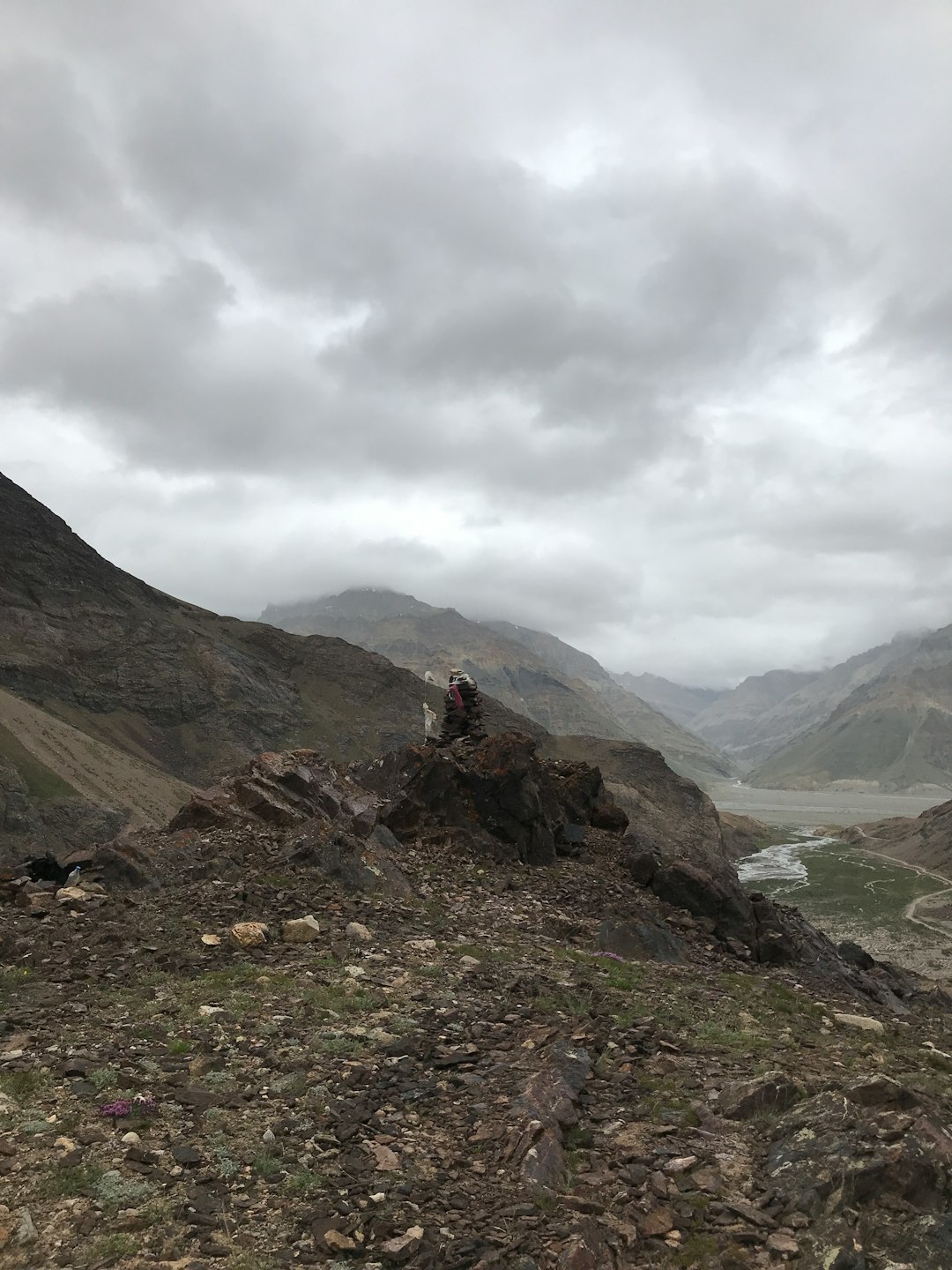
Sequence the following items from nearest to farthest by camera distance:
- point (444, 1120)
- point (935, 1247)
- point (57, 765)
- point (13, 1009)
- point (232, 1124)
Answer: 1. point (935, 1247)
2. point (232, 1124)
3. point (444, 1120)
4. point (13, 1009)
5. point (57, 765)

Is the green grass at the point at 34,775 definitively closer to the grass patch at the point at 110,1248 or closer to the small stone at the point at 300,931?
the small stone at the point at 300,931

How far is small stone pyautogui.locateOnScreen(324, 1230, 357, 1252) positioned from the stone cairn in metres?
29.2

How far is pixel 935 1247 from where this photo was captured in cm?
646

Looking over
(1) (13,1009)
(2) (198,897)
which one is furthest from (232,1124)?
(2) (198,897)

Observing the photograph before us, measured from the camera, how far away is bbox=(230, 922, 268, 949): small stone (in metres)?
15.6

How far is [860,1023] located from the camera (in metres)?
15.3

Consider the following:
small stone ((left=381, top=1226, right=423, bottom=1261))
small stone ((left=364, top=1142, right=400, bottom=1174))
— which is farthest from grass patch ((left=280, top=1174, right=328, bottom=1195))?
small stone ((left=381, top=1226, right=423, bottom=1261))

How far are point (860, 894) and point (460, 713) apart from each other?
103 meters

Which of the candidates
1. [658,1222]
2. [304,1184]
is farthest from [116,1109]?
[658,1222]

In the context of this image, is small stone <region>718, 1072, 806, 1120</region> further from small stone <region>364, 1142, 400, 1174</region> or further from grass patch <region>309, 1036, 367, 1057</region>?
grass patch <region>309, 1036, 367, 1057</region>

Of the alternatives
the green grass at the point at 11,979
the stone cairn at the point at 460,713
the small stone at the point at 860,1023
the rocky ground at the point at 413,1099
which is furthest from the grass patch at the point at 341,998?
the stone cairn at the point at 460,713

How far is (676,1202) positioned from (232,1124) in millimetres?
5091

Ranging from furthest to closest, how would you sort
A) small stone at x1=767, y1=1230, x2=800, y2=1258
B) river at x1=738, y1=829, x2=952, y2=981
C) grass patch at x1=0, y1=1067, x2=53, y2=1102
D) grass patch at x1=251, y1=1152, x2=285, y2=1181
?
river at x1=738, y1=829, x2=952, y2=981, grass patch at x1=0, y1=1067, x2=53, y2=1102, grass patch at x1=251, y1=1152, x2=285, y2=1181, small stone at x1=767, y1=1230, x2=800, y2=1258

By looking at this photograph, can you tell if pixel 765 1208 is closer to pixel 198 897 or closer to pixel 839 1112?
pixel 839 1112
